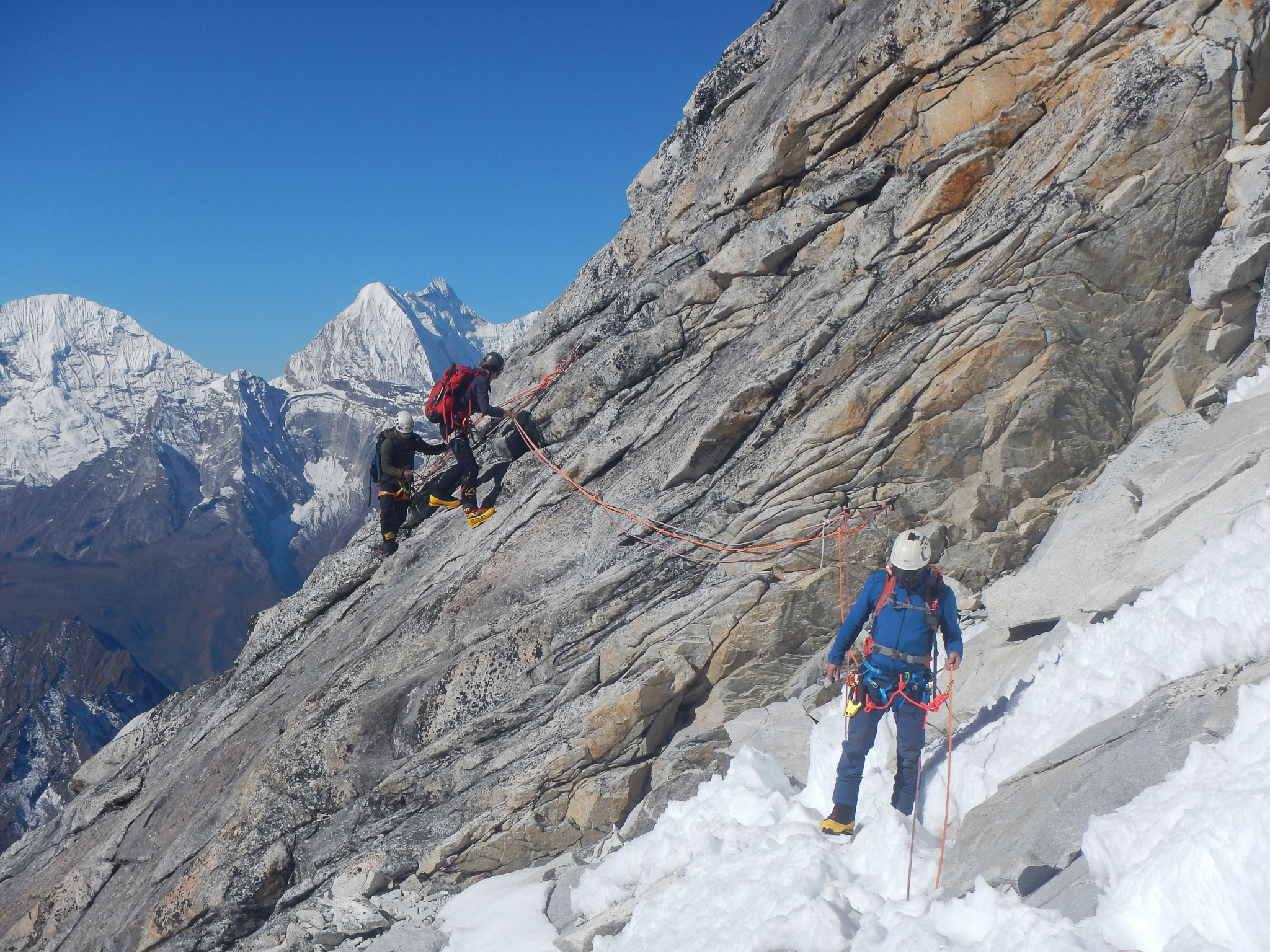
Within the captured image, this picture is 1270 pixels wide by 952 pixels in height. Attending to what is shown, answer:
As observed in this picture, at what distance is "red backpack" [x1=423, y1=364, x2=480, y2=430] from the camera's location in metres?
16.4

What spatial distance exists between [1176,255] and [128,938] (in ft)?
68.8

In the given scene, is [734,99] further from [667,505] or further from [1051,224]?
[667,505]

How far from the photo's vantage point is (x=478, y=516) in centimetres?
1627

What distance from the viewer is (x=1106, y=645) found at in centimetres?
799

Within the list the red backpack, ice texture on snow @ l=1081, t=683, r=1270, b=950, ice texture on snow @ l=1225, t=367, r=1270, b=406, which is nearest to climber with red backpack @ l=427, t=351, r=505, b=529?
the red backpack

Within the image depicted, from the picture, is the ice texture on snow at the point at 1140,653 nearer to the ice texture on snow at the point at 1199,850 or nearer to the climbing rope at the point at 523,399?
the ice texture on snow at the point at 1199,850

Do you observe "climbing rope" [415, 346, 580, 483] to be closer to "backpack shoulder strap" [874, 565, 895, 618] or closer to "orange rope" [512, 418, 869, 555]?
"orange rope" [512, 418, 869, 555]

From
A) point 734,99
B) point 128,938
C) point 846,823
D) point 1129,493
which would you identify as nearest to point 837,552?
point 1129,493

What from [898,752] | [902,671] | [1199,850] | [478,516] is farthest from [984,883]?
[478,516]

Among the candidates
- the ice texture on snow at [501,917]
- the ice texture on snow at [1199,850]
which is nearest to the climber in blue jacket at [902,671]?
the ice texture on snow at [1199,850]

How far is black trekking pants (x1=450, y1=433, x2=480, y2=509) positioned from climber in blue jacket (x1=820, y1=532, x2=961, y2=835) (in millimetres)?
10061

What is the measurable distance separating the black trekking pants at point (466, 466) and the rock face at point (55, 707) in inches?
3389

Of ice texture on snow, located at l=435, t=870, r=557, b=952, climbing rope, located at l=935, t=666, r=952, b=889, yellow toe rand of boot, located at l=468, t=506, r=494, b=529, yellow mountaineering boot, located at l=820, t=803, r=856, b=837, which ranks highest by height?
yellow toe rand of boot, located at l=468, t=506, r=494, b=529

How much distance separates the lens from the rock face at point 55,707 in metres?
88.7
